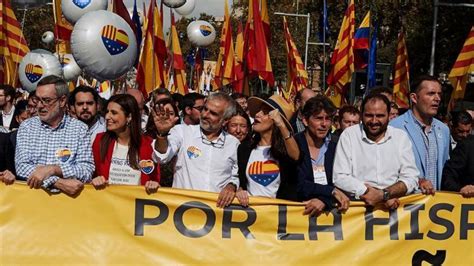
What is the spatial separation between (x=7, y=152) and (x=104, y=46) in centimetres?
497

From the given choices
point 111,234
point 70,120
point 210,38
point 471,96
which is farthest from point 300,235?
point 471,96

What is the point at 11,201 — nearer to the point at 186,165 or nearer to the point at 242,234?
the point at 186,165

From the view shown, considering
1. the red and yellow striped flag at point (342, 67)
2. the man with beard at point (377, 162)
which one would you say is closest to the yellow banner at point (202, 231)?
the man with beard at point (377, 162)

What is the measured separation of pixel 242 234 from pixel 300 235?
1.44 ft

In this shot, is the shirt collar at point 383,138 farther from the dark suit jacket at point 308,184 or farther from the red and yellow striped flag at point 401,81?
the red and yellow striped flag at point 401,81

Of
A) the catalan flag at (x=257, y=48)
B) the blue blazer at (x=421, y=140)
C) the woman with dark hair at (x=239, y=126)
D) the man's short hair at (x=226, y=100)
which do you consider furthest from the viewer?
the catalan flag at (x=257, y=48)

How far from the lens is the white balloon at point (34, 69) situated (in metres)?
15.7

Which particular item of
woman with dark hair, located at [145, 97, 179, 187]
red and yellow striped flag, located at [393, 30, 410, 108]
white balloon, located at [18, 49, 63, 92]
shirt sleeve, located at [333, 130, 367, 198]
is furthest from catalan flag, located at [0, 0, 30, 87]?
shirt sleeve, located at [333, 130, 367, 198]

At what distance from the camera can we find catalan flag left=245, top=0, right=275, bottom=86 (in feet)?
43.4

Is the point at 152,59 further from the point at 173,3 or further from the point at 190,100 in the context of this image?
the point at 173,3

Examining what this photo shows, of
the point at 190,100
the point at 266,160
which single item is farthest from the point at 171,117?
the point at 190,100

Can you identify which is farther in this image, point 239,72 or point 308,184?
point 239,72

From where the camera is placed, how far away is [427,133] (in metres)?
6.18

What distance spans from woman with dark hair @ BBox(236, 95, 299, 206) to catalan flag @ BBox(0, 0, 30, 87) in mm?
8409
